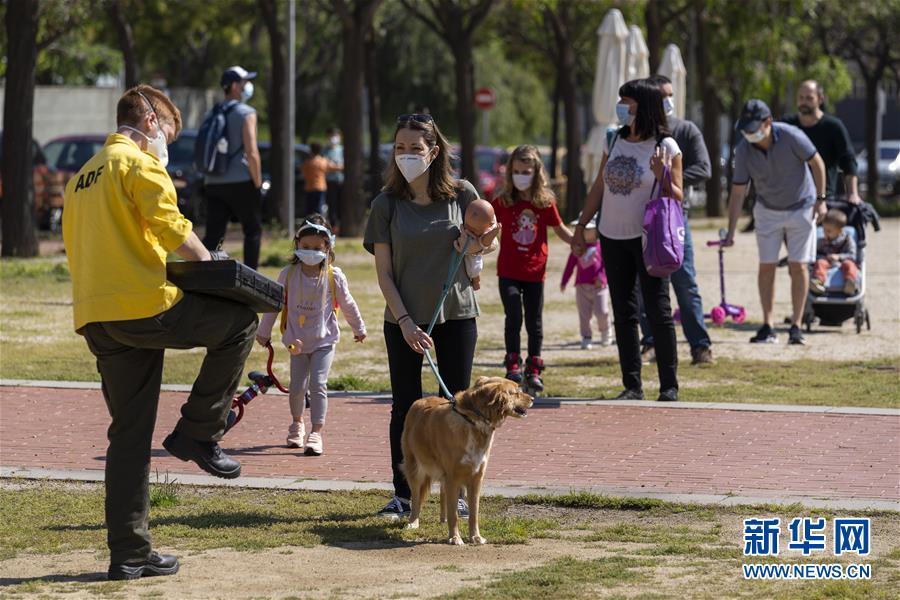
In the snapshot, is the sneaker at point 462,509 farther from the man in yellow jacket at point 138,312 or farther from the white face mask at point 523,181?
the white face mask at point 523,181

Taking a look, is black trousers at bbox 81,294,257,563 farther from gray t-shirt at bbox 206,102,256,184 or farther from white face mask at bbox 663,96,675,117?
gray t-shirt at bbox 206,102,256,184

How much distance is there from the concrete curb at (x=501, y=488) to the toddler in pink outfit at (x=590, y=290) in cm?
535

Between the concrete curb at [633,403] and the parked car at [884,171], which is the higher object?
the parked car at [884,171]

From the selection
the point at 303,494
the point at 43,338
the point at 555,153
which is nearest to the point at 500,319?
the point at 43,338

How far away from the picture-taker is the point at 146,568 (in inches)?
244

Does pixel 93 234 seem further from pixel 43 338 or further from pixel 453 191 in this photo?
pixel 43 338

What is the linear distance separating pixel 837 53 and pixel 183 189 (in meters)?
22.8

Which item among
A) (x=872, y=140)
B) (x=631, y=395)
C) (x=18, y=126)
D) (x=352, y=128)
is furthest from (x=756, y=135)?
(x=872, y=140)

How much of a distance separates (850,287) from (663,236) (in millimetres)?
4993

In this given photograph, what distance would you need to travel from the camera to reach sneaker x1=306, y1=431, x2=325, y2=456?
8859 mm

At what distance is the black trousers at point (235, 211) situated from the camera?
14750 mm

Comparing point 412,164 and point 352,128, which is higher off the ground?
point 352,128

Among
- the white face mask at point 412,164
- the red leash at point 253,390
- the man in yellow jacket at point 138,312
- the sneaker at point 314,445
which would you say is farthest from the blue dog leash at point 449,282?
the red leash at point 253,390

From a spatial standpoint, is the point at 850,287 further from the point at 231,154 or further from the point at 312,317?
the point at 312,317
